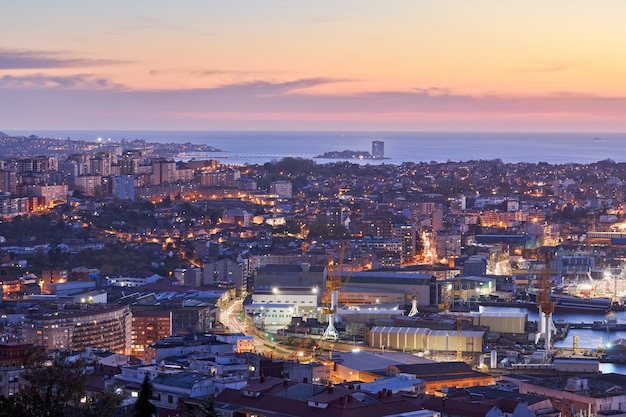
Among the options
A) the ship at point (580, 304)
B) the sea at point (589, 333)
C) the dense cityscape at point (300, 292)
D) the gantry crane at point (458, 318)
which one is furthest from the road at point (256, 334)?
the ship at point (580, 304)

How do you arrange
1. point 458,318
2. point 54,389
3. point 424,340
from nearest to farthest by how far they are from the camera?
point 54,389 → point 424,340 → point 458,318

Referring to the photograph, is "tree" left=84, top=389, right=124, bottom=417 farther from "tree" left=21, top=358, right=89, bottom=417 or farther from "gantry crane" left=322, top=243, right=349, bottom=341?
"gantry crane" left=322, top=243, right=349, bottom=341

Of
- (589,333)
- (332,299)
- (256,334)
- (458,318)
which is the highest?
(332,299)

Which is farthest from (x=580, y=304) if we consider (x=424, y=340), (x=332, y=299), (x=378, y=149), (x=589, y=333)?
(x=378, y=149)

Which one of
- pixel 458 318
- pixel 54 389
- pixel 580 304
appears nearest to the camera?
pixel 54 389

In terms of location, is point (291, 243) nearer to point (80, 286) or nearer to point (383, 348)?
point (80, 286)

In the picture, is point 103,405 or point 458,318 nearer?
point 103,405

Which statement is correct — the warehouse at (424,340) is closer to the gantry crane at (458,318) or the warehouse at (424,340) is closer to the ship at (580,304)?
the gantry crane at (458,318)

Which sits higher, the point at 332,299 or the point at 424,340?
the point at 332,299

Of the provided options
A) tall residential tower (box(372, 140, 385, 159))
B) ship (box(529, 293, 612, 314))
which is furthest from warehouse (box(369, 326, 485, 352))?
tall residential tower (box(372, 140, 385, 159))

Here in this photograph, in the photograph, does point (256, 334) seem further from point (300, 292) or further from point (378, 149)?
point (378, 149)
